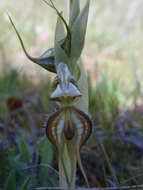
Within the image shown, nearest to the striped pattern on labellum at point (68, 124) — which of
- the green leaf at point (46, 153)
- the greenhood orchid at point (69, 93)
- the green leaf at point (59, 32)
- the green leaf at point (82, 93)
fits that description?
the greenhood orchid at point (69, 93)

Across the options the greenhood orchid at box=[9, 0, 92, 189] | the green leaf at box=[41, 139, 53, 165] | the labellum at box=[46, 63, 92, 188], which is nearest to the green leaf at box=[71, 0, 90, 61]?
the greenhood orchid at box=[9, 0, 92, 189]

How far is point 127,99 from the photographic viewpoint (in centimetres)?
342

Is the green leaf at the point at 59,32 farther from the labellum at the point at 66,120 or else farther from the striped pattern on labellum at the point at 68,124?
the striped pattern on labellum at the point at 68,124

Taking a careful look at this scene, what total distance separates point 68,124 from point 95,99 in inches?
54.3

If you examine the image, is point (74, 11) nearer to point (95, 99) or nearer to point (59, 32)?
point (59, 32)

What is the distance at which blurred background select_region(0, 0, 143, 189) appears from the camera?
1.95 meters

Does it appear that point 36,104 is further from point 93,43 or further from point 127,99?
point 93,43

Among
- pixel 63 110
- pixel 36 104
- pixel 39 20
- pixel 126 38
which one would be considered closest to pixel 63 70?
pixel 63 110

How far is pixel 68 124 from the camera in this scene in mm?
1202

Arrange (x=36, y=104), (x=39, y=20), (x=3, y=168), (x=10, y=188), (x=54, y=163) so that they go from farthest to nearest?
(x=39, y=20), (x=36, y=104), (x=54, y=163), (x=3, y=168), (x=10, y=188)

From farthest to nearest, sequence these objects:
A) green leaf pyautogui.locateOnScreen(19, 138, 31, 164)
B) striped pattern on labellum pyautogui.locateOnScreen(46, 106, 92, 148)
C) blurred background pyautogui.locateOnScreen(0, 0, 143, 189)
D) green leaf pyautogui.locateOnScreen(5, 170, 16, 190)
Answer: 1. blurred background pyautogui.locateOnScreen(0, 0, 143, 189)
2. green leaf pyautogui.locateOnScreen(19, 138, 31, 164)
3. green leaf pyautogui.locateOnScreen(5, 170, 16, 190)
4. striped pattern on labellum pyautogui.locateOnScreen(46, 106, 92, 148)

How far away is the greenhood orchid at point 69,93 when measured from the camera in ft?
3.94

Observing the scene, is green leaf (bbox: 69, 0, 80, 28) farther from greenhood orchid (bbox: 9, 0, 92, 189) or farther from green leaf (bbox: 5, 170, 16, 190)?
green leaf (bbox: 5, 170, 16, 190)

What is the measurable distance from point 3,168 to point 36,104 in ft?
4.69
